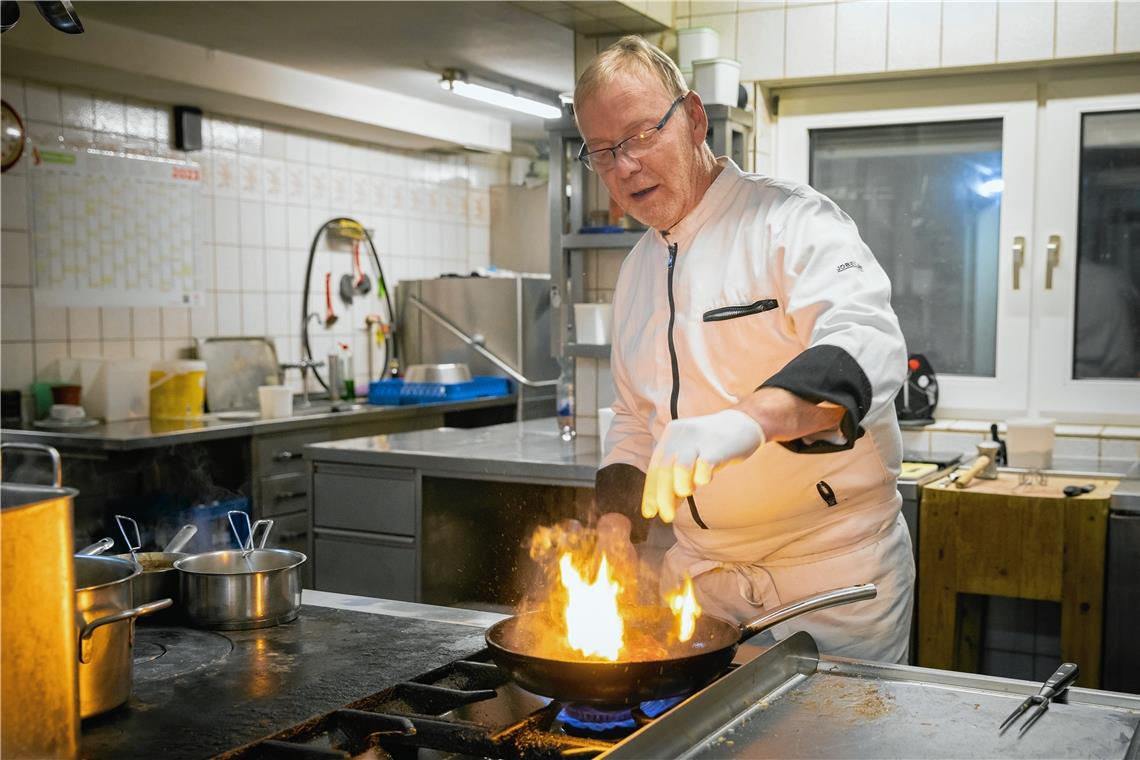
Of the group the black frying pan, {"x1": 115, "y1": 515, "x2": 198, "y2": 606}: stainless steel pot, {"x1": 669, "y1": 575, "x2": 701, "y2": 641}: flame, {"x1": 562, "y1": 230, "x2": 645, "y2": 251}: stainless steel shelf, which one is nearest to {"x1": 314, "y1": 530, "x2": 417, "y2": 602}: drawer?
{"x1": 562, "y1": 230, "x2": 645, "y2": 251}: stainless steel shelf

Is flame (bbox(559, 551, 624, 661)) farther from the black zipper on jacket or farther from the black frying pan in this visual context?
the black zipper on jacket

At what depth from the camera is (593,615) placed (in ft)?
4.78

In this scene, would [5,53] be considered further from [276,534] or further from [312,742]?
[312,742]

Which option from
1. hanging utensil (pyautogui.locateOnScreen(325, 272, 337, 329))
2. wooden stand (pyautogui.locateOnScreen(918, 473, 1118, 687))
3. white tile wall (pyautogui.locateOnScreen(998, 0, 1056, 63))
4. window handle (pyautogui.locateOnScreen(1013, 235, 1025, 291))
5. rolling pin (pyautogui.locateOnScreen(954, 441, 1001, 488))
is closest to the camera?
wooden stand (pyautogui.locateOnScreen(918, 473, 1118, 687))

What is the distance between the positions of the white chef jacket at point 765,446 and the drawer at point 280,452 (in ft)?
9.67

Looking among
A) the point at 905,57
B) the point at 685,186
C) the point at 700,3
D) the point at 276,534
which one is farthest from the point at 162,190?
the point at 685,186

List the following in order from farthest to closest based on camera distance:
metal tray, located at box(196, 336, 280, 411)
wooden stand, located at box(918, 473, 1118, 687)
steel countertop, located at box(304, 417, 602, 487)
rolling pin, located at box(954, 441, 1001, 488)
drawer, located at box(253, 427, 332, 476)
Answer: metal tray, located at box(196, 336, 280, 411) → drawer, located at box(253, 427, 332, 476) → steel countertop, located at box(304, 417, 602, 487) → rolling pin, located at box(954, 441, 1001, 488) → wooden stand, located at box(918, 473, 1118, 687)

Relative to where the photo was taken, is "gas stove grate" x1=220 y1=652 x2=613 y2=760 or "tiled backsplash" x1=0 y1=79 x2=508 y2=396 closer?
"gas stove grate" x1=220 y1=652 x2=613 y2=760

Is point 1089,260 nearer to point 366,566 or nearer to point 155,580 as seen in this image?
point 366,566

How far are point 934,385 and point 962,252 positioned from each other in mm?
491

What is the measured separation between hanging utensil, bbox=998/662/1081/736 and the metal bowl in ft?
15.3

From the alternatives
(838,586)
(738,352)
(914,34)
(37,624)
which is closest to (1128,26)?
(914,34)

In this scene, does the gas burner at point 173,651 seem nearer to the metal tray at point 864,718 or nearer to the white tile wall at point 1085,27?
the metal tray at point 864,718

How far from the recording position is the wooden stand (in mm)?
2844
